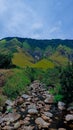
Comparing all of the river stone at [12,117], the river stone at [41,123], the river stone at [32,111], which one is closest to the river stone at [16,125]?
the river stone at [12,117]

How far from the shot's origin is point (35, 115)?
19359 millimetres

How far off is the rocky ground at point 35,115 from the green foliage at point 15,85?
141 centimetres

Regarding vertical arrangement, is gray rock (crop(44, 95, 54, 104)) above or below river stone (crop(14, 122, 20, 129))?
above

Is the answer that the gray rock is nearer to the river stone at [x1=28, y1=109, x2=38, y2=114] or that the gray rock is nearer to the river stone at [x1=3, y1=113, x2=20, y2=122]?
the river stone at [x1=28, y1=109, x2=38, y2=114]

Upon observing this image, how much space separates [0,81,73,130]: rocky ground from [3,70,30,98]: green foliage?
1412 mm

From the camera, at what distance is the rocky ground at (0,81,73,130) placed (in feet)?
56.0

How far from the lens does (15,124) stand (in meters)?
17.2

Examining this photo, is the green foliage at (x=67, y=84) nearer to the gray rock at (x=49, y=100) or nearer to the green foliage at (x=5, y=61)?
the gray rock at (x=49, y=100)

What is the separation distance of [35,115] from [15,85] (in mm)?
8556

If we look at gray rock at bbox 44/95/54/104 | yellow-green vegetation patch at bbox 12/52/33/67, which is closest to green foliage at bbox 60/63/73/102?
gray rock at bbox 44/95/54/104

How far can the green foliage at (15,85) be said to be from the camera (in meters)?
26.1

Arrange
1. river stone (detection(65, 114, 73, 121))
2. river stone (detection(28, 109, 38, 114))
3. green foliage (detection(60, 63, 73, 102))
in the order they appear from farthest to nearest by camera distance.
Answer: green foliage (detection(60, 63, 73, 102)) < river stone (detection(28, 109, 38, 114)) < river stone (detection(65, 114, 73, 121))

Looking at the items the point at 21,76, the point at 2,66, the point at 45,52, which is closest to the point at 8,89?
the point at 21,76

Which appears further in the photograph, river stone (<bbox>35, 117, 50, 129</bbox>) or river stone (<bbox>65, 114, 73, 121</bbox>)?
river stone (<bbox>65, 114, 73, 121</bbox>)
